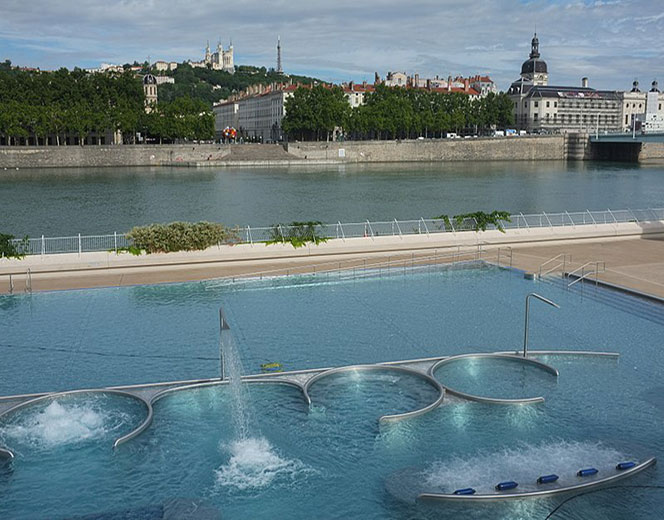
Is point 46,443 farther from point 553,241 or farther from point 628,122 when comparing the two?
point 628,122

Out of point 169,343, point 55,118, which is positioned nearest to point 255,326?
point 169,343

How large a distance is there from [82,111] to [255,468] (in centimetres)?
10047

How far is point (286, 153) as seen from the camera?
351ft

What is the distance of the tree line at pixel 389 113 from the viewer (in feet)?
374

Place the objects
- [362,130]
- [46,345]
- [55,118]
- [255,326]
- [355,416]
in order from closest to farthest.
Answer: [355,416], [46,345], [255,326], [55,118], [362,130]

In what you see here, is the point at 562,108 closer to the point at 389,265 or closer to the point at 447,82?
the point at 447,82

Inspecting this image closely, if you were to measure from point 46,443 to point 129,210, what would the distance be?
4059 centimetres

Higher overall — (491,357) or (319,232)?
(319,232)

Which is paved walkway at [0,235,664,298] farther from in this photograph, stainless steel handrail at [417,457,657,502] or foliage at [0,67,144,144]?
foliage at [0,67,144,144]

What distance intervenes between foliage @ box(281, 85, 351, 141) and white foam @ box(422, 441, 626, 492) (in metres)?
104

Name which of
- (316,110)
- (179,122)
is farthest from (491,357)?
(316,110)

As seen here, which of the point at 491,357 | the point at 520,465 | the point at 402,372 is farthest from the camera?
the point at 491,357

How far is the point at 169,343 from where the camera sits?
16922 mm

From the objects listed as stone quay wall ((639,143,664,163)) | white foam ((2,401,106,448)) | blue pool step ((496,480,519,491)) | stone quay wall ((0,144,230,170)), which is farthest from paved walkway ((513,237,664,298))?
stone quay wall ((639,143,664,163))
